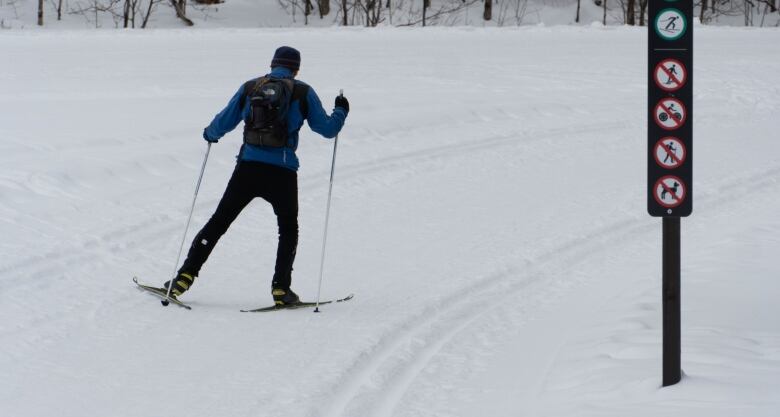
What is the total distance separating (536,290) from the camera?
8.52 m

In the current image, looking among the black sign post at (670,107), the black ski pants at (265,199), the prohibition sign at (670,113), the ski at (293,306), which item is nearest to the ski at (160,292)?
the black ski pants at (265,199)

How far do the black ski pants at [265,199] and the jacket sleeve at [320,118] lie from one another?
34 cm

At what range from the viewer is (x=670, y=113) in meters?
5.34

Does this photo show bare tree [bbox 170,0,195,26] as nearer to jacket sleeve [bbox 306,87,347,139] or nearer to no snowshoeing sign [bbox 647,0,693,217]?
jacket sleeve [bbox 306,87,347,139]

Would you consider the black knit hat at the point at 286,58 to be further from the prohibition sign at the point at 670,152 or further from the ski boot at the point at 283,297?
the prohibition sign at the point at 670,152

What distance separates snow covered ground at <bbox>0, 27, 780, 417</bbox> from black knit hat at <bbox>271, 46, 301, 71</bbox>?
62.5 inches

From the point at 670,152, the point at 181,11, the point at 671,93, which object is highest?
the point at 181,11

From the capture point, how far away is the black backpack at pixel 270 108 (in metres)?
7.34

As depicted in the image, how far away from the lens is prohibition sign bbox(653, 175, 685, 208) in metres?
5.43

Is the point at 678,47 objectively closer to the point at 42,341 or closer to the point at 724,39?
the point at 42,341

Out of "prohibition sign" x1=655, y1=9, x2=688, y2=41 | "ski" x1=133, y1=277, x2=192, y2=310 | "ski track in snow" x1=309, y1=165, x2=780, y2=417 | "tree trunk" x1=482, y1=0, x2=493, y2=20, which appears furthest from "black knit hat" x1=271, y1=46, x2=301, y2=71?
"tree trunk" x1=482, y1=0, x2=493, y2=20

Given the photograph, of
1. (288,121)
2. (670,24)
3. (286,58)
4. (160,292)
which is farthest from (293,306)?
(670,24)

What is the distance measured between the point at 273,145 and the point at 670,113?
2857 mm

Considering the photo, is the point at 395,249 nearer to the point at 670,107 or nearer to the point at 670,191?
the point at 670,191
